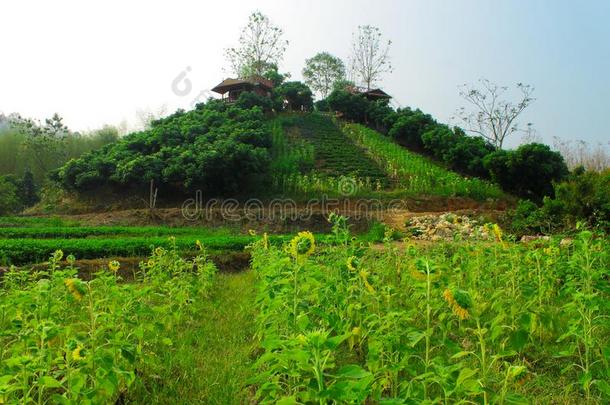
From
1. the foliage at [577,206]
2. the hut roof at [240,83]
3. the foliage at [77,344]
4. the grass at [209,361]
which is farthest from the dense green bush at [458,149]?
the foliage at [77,344]

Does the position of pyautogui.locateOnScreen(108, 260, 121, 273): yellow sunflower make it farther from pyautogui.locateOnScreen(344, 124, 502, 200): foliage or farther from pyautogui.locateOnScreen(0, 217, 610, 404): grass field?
pyautogui.locateOnScreen(344, 124, 502, 200): foliage

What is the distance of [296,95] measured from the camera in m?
37.1

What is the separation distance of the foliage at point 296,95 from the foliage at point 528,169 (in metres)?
18.9

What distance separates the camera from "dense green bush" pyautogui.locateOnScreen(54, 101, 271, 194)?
20531mm

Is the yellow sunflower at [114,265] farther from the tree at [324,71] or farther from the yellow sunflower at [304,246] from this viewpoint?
the tree at [324,71]

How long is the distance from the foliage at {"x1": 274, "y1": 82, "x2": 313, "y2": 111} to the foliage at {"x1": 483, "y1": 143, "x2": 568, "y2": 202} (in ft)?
61.9

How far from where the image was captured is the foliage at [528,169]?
66.3ft

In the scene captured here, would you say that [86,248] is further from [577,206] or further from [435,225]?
[577,206]

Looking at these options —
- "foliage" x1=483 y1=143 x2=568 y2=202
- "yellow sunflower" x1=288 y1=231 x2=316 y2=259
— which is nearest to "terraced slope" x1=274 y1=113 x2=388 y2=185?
"foliage" x1=483 y1=143 x2=568 y2=202

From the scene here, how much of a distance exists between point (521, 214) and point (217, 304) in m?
10.2

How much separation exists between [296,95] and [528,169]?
68.5ft

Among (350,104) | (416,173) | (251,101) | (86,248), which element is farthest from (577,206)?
(350,104)

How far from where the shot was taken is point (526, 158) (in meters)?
20.4

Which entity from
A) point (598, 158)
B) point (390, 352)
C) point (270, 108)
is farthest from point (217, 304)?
point (598, 158)
